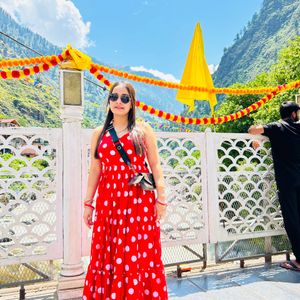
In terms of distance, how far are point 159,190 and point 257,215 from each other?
1909mm

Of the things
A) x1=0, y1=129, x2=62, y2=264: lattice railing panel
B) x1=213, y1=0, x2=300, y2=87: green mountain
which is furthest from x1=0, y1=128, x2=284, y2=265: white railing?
x1=213, y1=0, x2=300, y2=87: green mountain

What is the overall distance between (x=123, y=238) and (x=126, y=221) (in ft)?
0.34

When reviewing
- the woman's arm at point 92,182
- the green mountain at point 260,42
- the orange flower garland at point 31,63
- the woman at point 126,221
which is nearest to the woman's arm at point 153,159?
the woman at point 126,221

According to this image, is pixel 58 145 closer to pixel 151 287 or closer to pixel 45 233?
pixel 45 233

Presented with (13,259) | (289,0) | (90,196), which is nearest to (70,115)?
(90,196)

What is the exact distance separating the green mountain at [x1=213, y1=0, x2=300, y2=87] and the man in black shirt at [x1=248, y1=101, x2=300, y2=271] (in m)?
104

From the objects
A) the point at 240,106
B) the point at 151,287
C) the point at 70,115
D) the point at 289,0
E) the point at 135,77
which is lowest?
the point at 151,287

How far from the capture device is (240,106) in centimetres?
2562

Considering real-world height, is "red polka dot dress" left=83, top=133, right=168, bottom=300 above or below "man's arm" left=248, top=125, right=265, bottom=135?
below

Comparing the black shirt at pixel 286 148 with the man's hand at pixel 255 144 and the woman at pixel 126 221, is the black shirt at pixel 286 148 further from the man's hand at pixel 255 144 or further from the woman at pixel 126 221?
the woman at pixel 126 221

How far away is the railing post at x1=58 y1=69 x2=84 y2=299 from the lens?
2650 millimetres

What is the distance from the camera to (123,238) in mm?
1948

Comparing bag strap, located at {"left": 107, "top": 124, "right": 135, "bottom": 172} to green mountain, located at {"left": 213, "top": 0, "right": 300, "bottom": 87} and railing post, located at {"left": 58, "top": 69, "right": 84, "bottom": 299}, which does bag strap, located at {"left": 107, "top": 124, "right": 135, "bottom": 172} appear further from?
green mountain, located at {"left": 213, "top": 0, "right": 300, "bottom": 87}

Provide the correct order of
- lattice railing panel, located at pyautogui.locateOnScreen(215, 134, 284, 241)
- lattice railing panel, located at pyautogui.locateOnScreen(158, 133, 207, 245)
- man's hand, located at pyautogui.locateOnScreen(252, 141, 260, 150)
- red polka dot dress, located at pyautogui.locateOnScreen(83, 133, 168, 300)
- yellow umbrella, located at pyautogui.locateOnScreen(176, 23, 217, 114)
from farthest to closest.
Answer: yellow umbrella, located at pyautogui.locateOnScreen(176, 23, 217, 114), man's hand, located at pyautogui.locateOnScreen(252, 141, 260, 150), lattice railing panel, located at pyautogui.locateOnScreen(215, 134, 284, 241), lattice railing panel, located at pyautogui.locateOnScreen(158, 133, 207, 245), red polka dot dress, located at pyautogui.locateOnScreen(83, 133, 168, 300)
